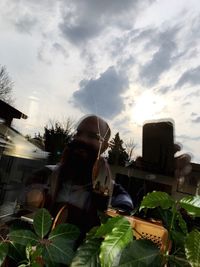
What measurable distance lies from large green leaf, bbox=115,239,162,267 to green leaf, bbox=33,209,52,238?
27 centimetres

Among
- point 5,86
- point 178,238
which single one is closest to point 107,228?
point 178,238

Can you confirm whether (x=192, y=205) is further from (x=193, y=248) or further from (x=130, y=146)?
(x=130, y=146)

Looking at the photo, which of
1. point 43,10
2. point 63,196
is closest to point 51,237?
point 63,196

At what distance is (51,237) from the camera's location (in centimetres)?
73

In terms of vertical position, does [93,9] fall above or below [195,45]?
above

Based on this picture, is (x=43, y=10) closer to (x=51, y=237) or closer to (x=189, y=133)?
(x=189, y=133)

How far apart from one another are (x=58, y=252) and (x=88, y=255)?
102mm

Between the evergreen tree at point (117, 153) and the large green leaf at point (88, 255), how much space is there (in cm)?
62

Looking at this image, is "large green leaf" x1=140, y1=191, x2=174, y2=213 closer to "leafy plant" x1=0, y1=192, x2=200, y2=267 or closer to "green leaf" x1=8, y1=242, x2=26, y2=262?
"leafy plant" x1=0, y1=192, x2=200, y2=267

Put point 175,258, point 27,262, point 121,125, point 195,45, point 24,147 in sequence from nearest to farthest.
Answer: point 175,258, point 27,262, point 195,45, point 121,125, point 24,147

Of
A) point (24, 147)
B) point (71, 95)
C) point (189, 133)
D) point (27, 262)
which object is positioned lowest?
point (27, 262)

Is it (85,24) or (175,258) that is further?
(85,24)

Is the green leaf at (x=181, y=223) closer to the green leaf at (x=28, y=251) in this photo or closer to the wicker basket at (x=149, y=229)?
the wicker basket at (x=149, y=229)

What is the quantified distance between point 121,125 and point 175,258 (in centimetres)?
79
